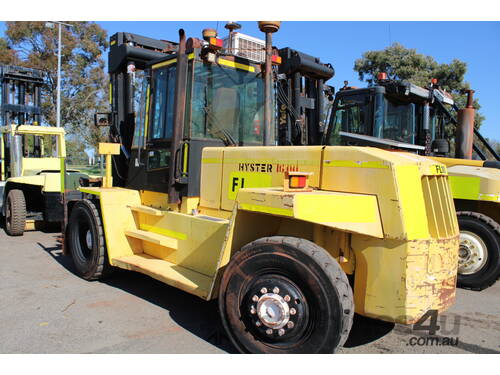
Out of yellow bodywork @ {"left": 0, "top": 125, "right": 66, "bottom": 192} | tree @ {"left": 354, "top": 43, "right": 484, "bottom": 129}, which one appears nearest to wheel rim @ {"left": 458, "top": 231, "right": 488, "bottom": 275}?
yellow bodywork @ {"left": 0, "top": 125, "right": 66, "bottom": 192}

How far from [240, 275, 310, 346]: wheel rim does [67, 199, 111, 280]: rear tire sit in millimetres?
2738

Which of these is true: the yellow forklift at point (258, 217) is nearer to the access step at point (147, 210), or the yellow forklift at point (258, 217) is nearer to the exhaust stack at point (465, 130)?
the access step at point (147, 210)

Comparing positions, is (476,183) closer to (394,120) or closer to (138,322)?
(394,120)

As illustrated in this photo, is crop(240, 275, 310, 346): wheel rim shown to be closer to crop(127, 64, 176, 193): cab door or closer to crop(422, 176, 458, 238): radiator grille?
crop(422, 176, 458, 238): radiator grille

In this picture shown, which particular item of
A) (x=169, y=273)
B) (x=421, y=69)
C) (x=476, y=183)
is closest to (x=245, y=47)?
(x=169, y=273)

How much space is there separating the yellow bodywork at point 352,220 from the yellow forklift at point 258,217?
11 mm

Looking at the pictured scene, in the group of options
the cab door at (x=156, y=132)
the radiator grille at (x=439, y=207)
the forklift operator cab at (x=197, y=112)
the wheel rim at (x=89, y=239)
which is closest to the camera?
the radiator grille at (x=439, y=207)

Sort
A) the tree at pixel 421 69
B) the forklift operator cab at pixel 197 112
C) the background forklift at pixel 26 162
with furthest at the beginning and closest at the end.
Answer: the tree at pixel 421 69
the background forklift at pixel 26 162
the forklift operator cab at pixel 197 112

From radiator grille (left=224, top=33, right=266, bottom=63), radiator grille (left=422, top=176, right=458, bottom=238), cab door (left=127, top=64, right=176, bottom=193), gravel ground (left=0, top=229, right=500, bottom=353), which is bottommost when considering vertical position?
gravel ground (left=0, top=229, right=500, bottom=353)

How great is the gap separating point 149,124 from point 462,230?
14.7 feet

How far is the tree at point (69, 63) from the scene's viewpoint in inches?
1065

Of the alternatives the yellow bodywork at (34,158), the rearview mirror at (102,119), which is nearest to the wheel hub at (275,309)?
the rearview mirror at (102,119)

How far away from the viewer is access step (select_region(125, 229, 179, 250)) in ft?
15.6

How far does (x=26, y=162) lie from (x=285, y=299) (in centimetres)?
934
